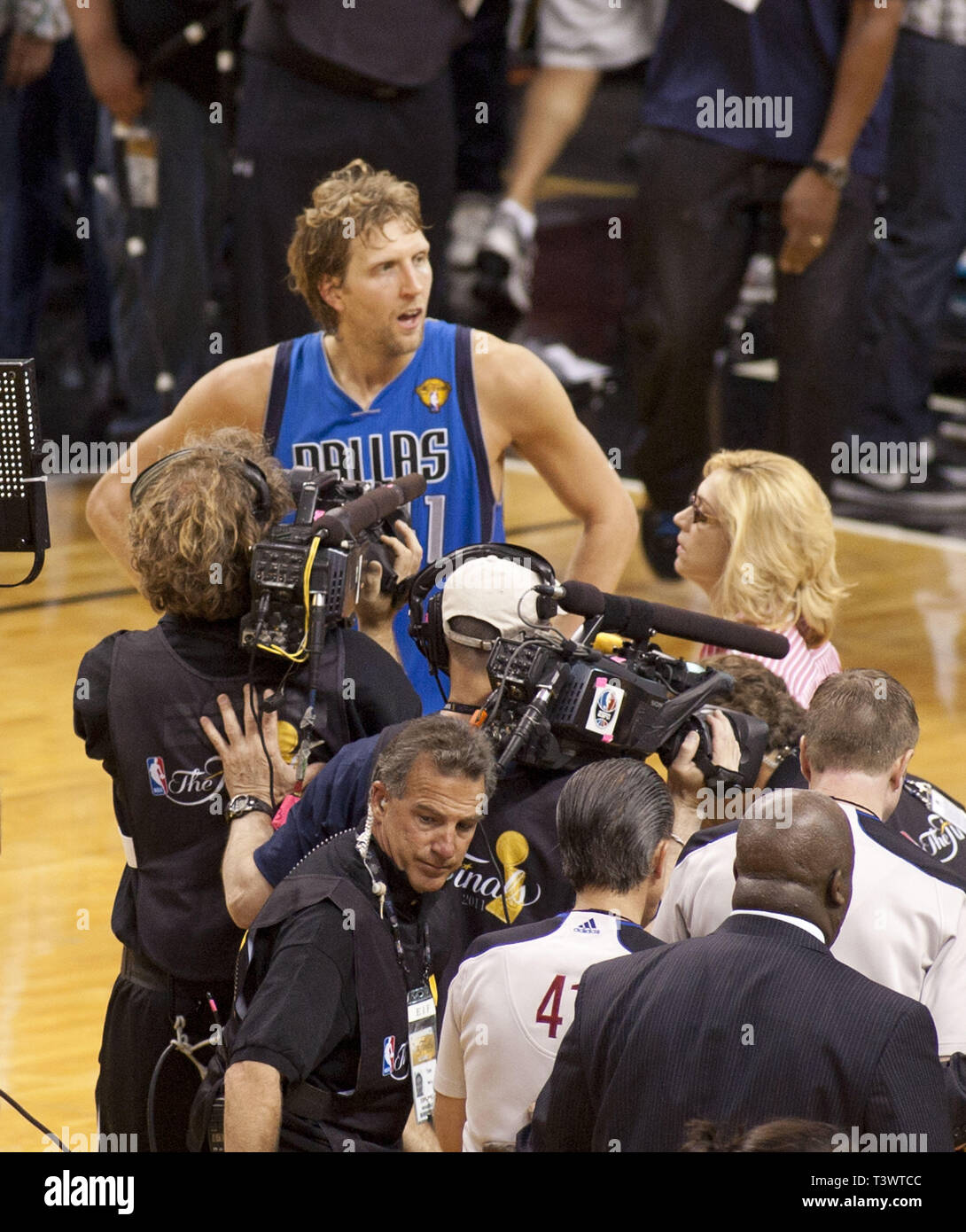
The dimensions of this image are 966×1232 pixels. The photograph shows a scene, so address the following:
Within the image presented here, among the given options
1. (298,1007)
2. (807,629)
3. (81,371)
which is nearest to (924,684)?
(807,629)

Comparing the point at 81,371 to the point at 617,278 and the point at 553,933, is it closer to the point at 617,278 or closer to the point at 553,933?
the point at 617,278

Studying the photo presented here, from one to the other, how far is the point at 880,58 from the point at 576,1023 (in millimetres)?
4897

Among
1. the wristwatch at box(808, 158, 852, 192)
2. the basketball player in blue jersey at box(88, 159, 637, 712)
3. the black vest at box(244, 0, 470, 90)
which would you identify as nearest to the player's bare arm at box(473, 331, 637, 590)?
the basketball player in blue jersey at box(88, 159, 637, 712)

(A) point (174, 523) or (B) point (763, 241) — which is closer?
(A) point (174, 523)

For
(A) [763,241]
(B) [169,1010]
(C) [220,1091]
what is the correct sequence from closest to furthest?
(C) [220,1091]
(B) [169,1010]
(A) [763,241]

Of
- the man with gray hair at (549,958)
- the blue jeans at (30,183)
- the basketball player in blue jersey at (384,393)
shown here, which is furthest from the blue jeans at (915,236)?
the man with gray hair at (549,958)

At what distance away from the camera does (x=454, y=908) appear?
307 cm

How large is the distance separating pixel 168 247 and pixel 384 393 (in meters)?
4.02

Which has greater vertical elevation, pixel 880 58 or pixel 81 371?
pixel 880 58

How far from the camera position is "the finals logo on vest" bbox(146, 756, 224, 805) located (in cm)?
311

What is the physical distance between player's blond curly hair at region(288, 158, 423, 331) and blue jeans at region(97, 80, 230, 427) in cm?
366

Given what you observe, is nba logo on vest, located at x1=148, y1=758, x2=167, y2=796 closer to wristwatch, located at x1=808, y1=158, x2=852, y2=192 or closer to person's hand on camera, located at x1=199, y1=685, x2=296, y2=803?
person's hand on camera, located at x1=199, y1=685, x2=296, y2=803

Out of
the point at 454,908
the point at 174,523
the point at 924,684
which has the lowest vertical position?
the point at 924,684

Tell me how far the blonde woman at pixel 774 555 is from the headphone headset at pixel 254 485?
1003 millimetres
